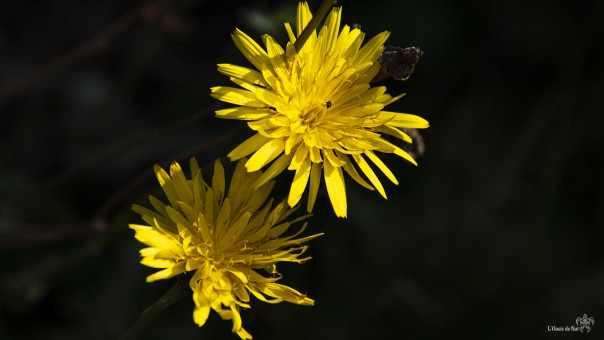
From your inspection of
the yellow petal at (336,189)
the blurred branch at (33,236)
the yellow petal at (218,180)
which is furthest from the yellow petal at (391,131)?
the blurred branch at (33,236)

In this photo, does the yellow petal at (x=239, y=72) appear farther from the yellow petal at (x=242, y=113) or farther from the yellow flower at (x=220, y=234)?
the yellow flower at (x=220, y=234)

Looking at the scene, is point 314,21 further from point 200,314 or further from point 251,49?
point 200,314

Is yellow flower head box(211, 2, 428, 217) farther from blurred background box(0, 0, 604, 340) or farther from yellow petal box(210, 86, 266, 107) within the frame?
blurred background box(0, 0, 604, 340)

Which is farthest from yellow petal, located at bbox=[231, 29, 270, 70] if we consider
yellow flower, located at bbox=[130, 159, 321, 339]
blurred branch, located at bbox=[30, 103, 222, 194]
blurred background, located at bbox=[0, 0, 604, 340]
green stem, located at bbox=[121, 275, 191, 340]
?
blurred background, located at bbox=[0, 0, 604, 340]

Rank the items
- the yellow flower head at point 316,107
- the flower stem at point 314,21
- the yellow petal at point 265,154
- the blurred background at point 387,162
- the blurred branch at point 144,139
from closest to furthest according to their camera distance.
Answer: the flower stem at point 314,21
the yellow petal at point 265,154
the yellow flower head at point 316,107
the blurred branch at point 144,139
the blurred background at point 387,162

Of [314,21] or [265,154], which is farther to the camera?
[265,154]

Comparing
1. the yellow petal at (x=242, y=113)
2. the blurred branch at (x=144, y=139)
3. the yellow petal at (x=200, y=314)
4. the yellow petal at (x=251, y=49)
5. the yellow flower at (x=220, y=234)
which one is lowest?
the yellow petal at (x=200, y=314)


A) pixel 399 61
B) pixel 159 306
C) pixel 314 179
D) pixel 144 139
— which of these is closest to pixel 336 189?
pixel 314 179
